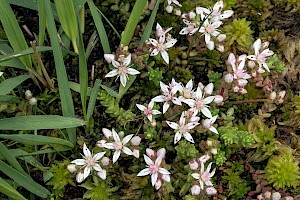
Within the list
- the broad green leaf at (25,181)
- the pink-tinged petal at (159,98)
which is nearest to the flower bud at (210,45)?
the pink-tinged petal at (159,98)

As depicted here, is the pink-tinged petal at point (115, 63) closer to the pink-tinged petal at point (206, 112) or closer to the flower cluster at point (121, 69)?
the flower cluster at point (121, 69)

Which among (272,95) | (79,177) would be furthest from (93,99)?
(272,95)

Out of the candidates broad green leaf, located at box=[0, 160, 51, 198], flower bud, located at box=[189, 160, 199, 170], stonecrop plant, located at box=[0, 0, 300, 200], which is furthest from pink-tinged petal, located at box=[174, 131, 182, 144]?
broad green leaf, located at box=[0, 160, 51, 198]

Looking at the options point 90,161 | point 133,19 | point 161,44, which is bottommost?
Answer: point 90,161

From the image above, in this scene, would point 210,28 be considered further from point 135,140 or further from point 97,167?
point 97,167

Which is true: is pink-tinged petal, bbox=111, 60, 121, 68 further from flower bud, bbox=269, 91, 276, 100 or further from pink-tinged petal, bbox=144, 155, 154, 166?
flower bud, bbox=269, 91, 276, 100

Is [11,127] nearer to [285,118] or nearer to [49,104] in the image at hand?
[49,104]

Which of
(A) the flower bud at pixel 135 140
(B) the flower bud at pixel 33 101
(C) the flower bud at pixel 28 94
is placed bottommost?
(A) the flower bud at pixel 135 140
